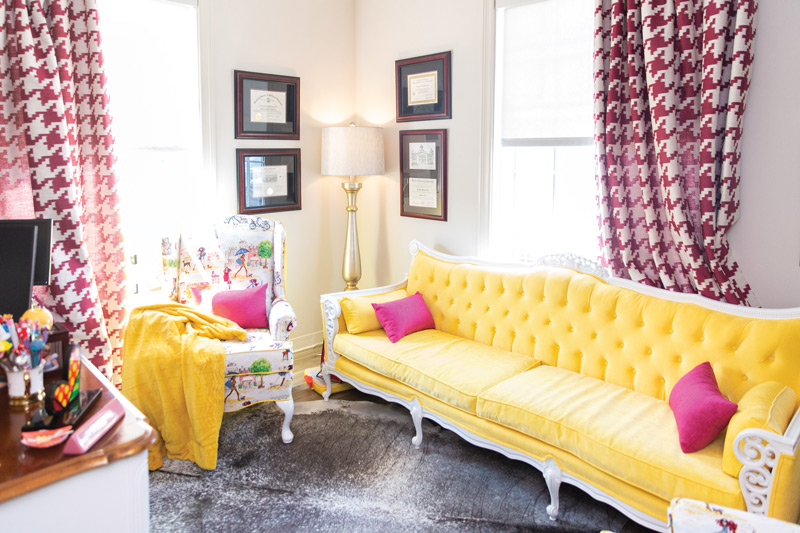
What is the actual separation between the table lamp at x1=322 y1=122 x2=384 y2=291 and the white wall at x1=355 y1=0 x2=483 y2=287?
263 millimetres

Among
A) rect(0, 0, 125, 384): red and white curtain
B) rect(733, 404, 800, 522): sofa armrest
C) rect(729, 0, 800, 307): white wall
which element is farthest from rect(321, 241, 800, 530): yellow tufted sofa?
rect(0, 0, 125, 384): red and white curtain

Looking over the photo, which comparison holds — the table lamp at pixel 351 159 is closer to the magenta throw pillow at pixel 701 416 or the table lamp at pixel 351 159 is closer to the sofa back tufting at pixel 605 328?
the sofa back tufting at pixel 605 328

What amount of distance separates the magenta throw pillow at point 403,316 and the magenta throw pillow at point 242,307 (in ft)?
2.17

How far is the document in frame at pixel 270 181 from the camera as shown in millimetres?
4254

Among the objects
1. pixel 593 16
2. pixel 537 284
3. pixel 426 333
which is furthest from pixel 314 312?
pixel 593 16

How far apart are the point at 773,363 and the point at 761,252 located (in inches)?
22.5

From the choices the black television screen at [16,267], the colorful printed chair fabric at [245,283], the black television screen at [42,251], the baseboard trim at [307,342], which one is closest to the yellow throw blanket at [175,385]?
the colorful printed chair fabric at [245,283]

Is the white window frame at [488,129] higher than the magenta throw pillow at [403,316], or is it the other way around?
the white window frame at [488,129]

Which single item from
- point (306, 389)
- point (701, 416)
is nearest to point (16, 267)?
point (306, 389)

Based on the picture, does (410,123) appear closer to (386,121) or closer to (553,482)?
(386,121)

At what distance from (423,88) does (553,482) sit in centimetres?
268

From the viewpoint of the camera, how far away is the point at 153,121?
3768mm

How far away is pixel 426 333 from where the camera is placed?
374 cm

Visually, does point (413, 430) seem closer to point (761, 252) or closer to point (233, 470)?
point (233, 470)
